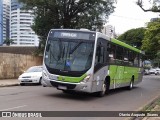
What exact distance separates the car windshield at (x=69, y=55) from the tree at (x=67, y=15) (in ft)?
86.2

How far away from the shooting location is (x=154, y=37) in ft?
171

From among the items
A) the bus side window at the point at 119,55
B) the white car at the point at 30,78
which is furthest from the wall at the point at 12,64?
the bus side window at the point at 119,55

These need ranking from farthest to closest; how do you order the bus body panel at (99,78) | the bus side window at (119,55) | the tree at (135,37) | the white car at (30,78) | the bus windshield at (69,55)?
the tree at (135,37) < the white car at (30,78) < the bus side window at (119,55) < the bus body panel at (99,78) < the bus windshield at (69,55)

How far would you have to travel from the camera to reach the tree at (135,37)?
8475cm

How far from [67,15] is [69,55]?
27863 millimetres

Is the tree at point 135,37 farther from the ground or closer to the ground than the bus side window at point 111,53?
closer to the ground

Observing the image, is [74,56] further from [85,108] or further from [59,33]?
[85,108]

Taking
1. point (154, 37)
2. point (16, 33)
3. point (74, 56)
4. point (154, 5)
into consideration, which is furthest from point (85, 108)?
point (154, 37)

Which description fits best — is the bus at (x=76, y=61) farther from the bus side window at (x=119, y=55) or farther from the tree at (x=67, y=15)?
the tree at (x=67, y=15)

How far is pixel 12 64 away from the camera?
32.3 metres

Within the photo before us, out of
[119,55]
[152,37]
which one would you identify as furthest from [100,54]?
[152,37]

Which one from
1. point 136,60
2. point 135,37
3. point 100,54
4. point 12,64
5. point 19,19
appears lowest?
point 12,64

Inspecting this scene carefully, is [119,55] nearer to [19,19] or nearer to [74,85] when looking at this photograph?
[74,85]

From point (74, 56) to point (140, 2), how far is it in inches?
222
